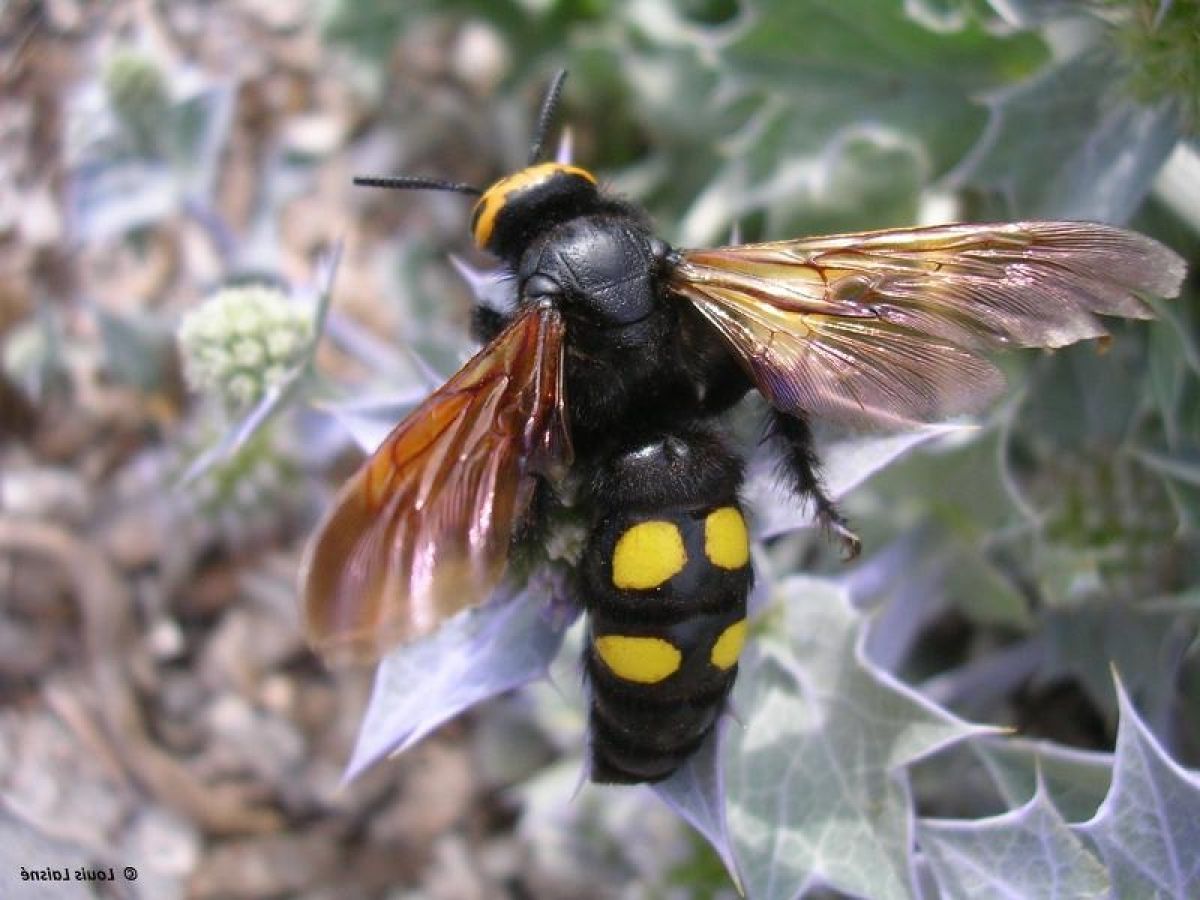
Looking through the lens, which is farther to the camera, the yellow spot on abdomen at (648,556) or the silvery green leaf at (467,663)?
the silvery green leaf at (467,663)

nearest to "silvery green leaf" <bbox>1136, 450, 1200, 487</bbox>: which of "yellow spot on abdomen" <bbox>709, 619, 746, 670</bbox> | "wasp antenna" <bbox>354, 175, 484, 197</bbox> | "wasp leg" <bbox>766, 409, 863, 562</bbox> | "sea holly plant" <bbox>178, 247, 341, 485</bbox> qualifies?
"wasp leg" <bbox>766, 409, 863, 562</bbox>

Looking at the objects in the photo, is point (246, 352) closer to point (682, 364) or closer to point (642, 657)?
point (682, 364)

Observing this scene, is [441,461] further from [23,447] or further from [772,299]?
[23,447]

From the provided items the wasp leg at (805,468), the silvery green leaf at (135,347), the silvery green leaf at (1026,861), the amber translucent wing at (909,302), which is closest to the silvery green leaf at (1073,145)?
the amber translucent wing at (909,302)

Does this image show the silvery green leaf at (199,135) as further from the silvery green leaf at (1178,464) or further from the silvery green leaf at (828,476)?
the silvery green leaf at (1178,464)

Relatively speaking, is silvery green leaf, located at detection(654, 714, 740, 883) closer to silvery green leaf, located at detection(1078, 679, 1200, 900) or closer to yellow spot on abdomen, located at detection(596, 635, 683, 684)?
yellow spot on abdomen, located at detection(596, 635, 683, 684)

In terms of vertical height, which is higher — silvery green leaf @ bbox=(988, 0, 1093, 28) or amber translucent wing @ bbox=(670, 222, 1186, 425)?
silvery green leaf @ bbox=(988, 0, 1093, 28)
